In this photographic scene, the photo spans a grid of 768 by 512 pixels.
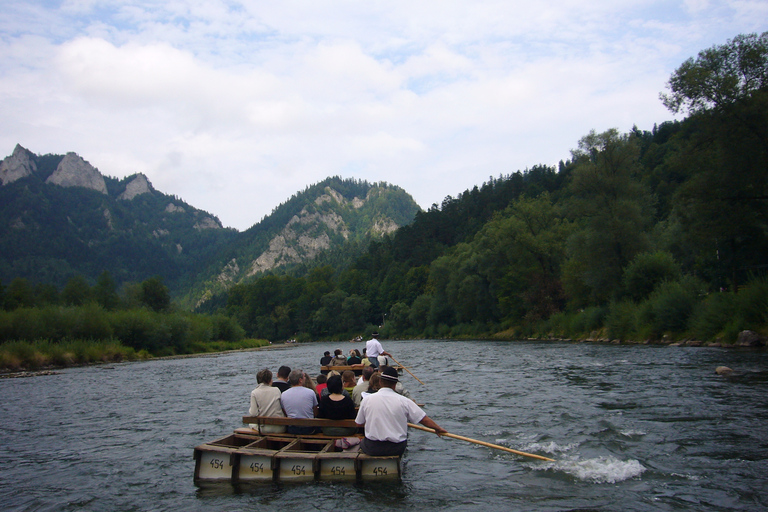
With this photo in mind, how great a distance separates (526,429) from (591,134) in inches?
1526

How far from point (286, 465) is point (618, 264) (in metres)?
41.0

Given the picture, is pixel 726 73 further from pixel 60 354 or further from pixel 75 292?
pixel 75 292

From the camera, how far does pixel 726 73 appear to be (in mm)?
28688

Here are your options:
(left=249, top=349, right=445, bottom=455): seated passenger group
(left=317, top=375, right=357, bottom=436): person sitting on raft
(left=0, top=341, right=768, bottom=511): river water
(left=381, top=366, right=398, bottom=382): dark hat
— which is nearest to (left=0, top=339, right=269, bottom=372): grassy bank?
(left=0, top=341, right=768, bottom=511): river water

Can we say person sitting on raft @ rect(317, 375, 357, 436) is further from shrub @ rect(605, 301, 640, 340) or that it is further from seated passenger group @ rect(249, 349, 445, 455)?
shrub @ rect(605, 301, 640, 340)

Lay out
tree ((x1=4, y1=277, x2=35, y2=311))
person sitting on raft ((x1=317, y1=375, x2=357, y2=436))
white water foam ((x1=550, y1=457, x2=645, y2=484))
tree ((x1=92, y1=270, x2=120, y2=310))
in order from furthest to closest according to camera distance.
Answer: tree ((x1=92, y1=270, x2=120, y2=310)), tree ((x1=4, y1=277, x2=35, y2=311)), person sitting on raft ((x1=317, y1=375, x2=357, y2=436)), white water foam ((x1=550, y1=457, x2=645, y2=484))

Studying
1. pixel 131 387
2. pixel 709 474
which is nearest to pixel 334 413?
pixel 709 474

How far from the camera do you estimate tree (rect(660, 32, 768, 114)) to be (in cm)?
2805

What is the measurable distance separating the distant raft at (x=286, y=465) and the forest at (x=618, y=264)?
25.0 m

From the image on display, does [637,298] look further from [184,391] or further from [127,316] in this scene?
[127,316]

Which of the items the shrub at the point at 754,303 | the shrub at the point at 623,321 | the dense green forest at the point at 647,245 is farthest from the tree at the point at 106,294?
the shrub at the point at 754,303

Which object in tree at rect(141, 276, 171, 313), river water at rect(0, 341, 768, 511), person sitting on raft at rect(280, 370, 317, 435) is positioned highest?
tree at rect(141, 276, 171, 313)

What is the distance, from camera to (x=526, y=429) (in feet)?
43.8

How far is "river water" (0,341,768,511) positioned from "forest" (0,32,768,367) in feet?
30.2
